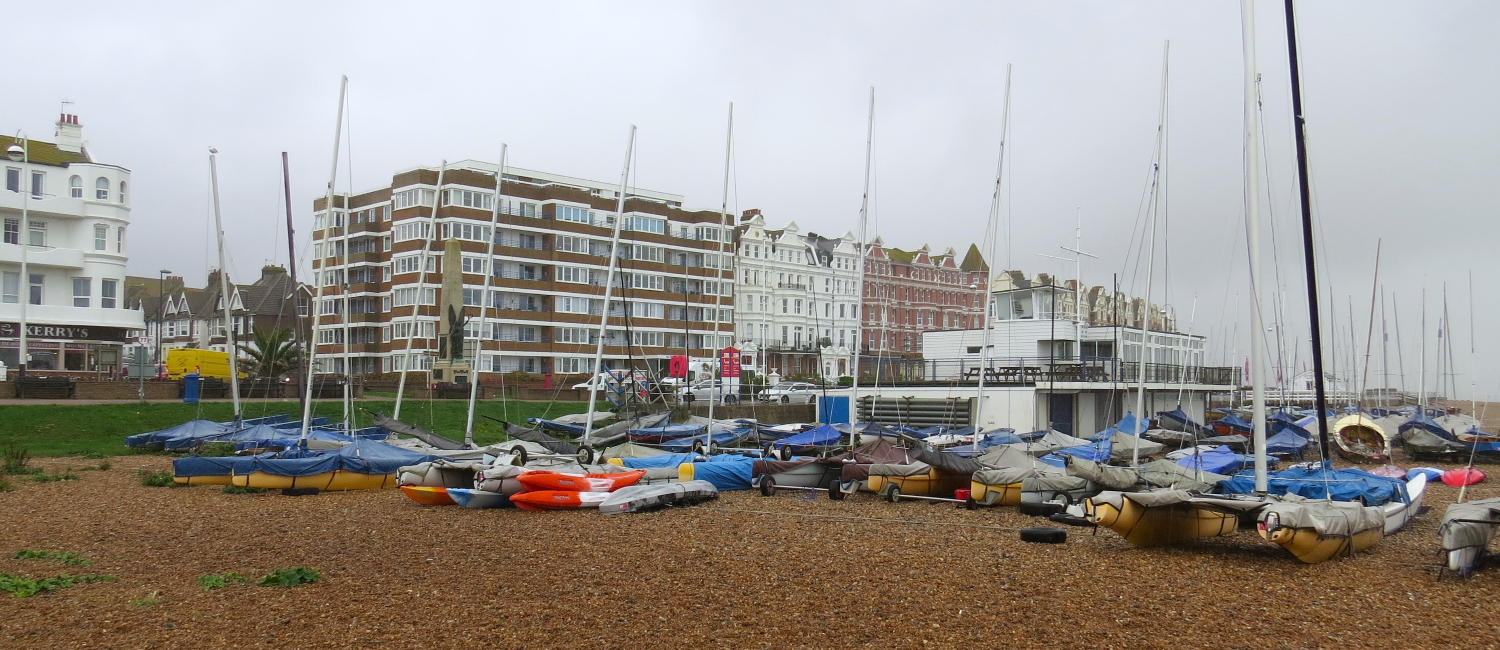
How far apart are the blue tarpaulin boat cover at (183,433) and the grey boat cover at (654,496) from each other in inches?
724

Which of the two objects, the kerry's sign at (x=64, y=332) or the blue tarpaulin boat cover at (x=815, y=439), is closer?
the blue tarpaulin boat cover at (x=815, y=439)

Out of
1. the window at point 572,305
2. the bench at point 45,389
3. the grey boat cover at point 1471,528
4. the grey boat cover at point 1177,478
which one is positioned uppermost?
the window at point 572,305

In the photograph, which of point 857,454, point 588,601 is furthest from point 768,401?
point 588,601

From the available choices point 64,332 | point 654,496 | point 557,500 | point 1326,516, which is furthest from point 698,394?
point 1326,516

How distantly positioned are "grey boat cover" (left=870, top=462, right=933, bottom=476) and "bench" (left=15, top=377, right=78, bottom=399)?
36409 mm

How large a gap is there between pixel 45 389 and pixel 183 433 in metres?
14.0

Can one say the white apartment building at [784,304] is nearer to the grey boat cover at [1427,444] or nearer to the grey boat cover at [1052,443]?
the grey boat cover at [1052,443]

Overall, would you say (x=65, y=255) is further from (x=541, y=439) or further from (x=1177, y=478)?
(x=1177, y=478)

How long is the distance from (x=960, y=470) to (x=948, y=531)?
233 inches

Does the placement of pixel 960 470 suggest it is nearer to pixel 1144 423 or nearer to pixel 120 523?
pixel 120 523

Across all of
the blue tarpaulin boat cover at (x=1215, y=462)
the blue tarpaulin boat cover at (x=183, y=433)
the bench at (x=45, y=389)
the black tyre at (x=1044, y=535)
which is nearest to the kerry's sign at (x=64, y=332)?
the bench at (x=45, y=389)

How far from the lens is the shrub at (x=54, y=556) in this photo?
628 inches

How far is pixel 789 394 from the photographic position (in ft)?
217

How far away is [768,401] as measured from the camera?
202 ft
